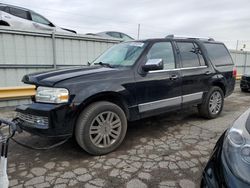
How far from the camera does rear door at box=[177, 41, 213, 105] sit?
4398 mm

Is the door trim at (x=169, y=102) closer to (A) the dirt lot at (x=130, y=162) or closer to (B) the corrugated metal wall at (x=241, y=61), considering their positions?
(A) the dirt lot at (x=130, y=162)

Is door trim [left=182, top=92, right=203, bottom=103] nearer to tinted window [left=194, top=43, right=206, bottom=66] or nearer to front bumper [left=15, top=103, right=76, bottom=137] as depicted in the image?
tinted window [left=194, top=43, right=206, bottom=66]

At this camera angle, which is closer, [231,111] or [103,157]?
[103,157]

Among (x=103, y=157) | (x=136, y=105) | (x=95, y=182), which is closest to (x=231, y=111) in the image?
(x=136, y=105)

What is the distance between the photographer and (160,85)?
155 inches

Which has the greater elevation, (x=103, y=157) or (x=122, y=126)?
(x=122, y=126)

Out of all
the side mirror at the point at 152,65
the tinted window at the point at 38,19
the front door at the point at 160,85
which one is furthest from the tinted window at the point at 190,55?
the tinted window at the point at 38,19

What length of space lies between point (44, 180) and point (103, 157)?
905mm

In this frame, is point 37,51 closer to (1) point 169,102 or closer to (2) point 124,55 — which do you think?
(2) point 124,55

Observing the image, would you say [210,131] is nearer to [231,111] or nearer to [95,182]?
[231,111]

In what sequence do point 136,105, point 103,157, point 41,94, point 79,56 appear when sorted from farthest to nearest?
point 79,56 → point 136,105 → point 103,157 → point 41,94

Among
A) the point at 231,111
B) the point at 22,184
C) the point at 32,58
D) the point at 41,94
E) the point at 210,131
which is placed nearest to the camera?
the point at 22,184

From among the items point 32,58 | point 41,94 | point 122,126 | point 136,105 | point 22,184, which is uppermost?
point 32,58

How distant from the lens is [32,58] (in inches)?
267
